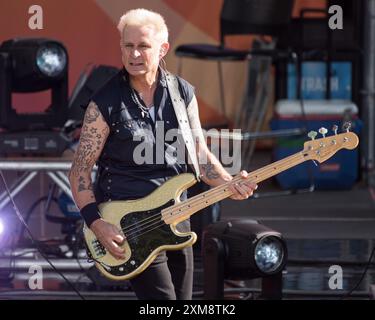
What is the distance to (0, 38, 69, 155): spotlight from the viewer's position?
23.0 ft

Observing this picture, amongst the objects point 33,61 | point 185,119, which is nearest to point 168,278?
point 185,119

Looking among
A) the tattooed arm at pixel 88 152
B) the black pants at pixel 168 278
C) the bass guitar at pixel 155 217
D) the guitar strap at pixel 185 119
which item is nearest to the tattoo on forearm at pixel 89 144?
the tattooed arm at pixel 88 152

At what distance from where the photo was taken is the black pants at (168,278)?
4469mm

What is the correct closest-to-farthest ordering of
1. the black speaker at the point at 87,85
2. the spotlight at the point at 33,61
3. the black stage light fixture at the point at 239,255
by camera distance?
the black stage light fixture at the point at 239,255 → the spotlight at the point at 33,61 → the black speaker at the point at 87,85

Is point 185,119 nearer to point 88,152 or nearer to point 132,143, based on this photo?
point 132,143

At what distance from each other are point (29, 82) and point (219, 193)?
110 inches

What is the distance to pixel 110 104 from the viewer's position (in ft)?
14.8

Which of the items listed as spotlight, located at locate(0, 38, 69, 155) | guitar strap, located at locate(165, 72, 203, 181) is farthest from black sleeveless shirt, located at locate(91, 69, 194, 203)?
spotlight, located at locate(0, 38, 69, 155)

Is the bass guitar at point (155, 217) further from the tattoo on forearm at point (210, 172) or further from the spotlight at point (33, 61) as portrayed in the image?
the spotlight at point (33, 61)

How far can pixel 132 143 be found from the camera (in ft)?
14.8
